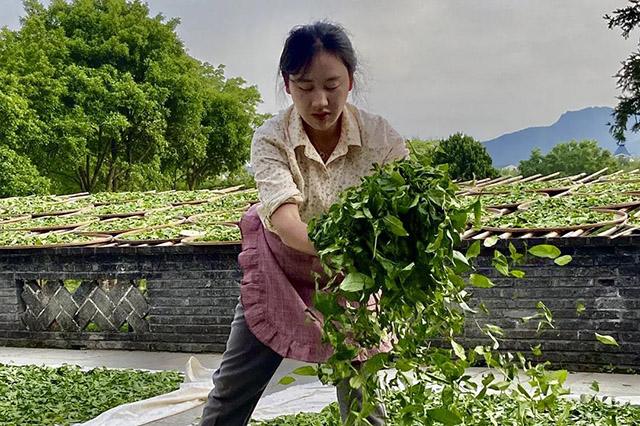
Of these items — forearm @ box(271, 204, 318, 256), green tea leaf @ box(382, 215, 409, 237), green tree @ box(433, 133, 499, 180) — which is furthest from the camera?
green tree @ box(433, 133, 499, 180)

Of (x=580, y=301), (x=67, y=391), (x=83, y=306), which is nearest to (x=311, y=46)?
(x=580, y=301)

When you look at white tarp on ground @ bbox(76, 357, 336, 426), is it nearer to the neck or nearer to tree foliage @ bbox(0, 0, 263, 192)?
the neck

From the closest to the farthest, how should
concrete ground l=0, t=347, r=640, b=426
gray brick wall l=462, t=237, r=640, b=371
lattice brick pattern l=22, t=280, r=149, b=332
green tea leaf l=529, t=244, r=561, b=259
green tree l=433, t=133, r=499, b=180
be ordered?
green tea leaf l=529, t=244, r=561, b=259
concrete ground l=0, t=347, r=640, b=426
gray brick wall l=462, t=237, r=640, b=371
lattice brick pattern l=22, t=280, r=149, b=332
green tree l=433, t=133, r=499, b=180

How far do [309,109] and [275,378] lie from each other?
9.56 ft

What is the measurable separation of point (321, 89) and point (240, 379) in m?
0.82

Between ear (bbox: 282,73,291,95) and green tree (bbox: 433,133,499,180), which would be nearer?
ear (bbox: 282,73,291,95)

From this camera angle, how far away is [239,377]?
214cm

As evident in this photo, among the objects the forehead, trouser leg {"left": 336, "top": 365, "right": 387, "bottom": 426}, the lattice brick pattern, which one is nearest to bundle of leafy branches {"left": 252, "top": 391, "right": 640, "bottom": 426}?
trouser leg {"left": 336, "top": 365, "right": 387, "bottom": 426}

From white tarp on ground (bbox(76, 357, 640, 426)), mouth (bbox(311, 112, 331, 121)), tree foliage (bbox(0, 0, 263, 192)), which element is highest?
tree foliage (bbox(0, 0, 263, 192))

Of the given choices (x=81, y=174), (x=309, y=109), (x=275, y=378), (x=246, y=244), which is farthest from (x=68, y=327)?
(x=81, y=174)

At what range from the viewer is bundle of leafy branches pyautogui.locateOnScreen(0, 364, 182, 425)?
3.89m

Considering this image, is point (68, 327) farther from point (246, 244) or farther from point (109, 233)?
point (246, 244)

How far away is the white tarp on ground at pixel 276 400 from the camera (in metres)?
3.76

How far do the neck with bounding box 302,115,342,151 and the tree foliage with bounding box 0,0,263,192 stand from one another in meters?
17.0
